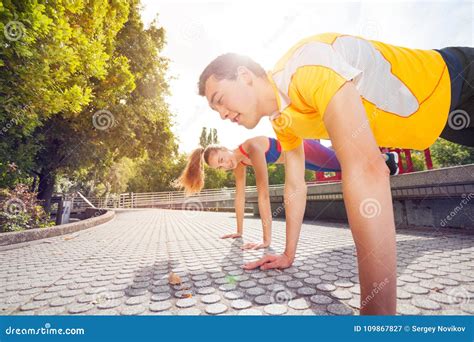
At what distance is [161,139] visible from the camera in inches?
568

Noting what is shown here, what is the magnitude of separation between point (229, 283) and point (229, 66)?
158cm

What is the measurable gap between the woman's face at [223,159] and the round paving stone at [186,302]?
292cm

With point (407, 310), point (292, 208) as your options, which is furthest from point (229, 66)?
point (407, 310)

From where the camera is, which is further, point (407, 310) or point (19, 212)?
point (19, 212)

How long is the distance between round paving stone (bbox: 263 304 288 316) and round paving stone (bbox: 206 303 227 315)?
233mm

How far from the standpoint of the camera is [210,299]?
153 centimetres

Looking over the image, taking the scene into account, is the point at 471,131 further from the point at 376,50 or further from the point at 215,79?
the point at 215,79

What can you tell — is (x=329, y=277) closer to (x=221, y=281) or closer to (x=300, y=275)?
(x=300, y=275)

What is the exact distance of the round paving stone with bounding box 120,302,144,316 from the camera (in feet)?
4.49

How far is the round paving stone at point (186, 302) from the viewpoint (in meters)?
1.44

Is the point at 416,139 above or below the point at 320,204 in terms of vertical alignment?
above

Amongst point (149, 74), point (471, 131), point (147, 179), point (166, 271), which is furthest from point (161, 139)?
point (147, 179)
